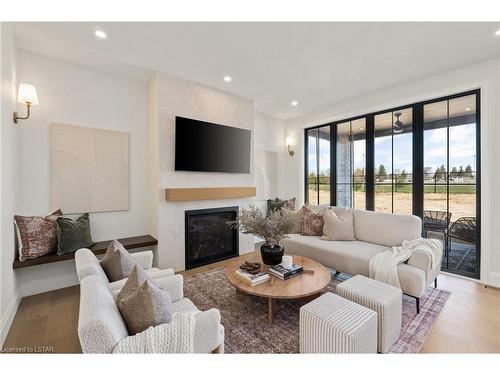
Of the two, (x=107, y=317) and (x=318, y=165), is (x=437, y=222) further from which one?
(x=107, y=317)

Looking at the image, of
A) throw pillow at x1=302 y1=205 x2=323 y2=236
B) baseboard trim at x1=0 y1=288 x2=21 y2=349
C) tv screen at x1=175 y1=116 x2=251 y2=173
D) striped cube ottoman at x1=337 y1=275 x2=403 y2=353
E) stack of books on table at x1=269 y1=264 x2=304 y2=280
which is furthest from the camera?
throw pillow at x1=302 y1=205 x2=323 y2=236

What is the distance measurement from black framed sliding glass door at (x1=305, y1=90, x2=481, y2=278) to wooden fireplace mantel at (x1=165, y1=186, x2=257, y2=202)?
6.05 ft

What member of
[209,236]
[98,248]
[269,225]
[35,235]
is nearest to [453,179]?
[269,225]

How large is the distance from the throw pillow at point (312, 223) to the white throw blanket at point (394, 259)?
91 cm

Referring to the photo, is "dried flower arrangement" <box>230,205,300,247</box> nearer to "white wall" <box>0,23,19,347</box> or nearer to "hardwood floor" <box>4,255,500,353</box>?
"hardwood floor" <box>4,255,500,353</box>

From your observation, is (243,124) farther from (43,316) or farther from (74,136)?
(43,316)

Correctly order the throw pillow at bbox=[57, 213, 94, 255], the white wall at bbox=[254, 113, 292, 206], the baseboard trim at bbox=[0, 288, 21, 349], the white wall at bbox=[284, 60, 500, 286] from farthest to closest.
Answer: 1. the white wall at bbox=[254, 113, 292, 206]
2. the white wall at bbox=[284, 60, 500, 286]
3. the throw pillow at bbox=[57, 213, 94, 255]
4. the baseboard trim at bbox=[0, 288, 21, 349]

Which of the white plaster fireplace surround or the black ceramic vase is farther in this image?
the white plaster fireplace surround

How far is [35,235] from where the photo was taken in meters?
2.35

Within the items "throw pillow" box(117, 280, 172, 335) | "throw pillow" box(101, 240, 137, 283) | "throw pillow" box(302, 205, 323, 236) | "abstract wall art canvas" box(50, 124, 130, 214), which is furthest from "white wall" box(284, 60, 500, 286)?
"abstract wall art canvas" box(50, 124, 130, 214)

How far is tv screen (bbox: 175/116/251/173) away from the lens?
124 inches
